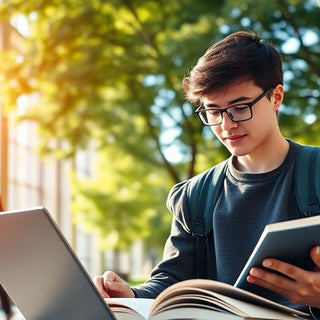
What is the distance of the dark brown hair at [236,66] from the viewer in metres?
2.00

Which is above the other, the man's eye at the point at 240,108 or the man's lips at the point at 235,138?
the man's eye at the point at 240,108

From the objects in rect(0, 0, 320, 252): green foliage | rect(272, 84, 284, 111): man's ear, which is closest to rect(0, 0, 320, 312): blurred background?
rect(0, 0, 320, 252): green foliage

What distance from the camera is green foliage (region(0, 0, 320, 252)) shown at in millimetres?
9539

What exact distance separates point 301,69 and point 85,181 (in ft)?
31.1

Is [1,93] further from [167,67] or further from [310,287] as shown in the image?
[310,287]

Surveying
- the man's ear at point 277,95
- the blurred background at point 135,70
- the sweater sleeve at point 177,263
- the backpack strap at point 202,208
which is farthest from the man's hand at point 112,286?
the blurred background at point 135,70

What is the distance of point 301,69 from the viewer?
9.72 metres

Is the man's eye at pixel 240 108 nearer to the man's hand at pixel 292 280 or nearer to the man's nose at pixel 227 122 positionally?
the man's nose at pixel 227 122

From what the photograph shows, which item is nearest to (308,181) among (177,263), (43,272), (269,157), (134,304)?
(269,157)

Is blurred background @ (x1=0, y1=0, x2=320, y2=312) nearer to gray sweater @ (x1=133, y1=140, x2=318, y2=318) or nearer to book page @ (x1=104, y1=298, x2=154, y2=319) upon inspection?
gray sweater @ (x1=133, y1=140, x2=318, y2=318)

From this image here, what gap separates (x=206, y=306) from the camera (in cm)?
157

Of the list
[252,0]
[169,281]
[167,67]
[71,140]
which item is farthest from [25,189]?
[169,281]

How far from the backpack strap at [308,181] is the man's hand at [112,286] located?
1.55 ft

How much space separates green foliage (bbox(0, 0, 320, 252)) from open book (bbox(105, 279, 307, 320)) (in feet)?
24.5
